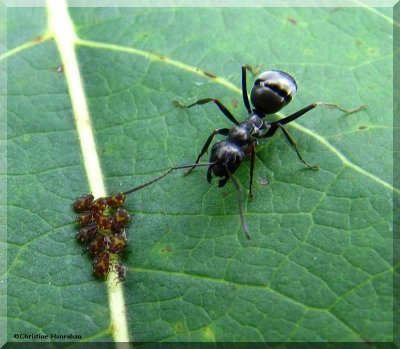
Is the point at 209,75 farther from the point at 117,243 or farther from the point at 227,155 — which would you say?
the point at 117,243

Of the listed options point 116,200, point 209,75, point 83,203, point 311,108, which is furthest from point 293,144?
point 83,203

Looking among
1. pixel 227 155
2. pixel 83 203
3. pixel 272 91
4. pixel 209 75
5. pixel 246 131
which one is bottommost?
pixel 83 203

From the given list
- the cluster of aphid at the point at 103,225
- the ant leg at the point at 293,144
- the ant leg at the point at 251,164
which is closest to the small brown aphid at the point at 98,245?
the cluster of aphid at the point at 103,225

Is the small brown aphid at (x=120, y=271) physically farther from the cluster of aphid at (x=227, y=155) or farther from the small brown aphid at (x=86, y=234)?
the small brown aphid at (x=86, y=234)

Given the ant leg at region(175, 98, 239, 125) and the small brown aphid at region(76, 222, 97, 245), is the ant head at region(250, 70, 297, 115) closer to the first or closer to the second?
the ant leg at region(175, 98, 239, 125)

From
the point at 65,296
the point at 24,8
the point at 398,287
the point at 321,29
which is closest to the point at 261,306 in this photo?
the point at 398,287
